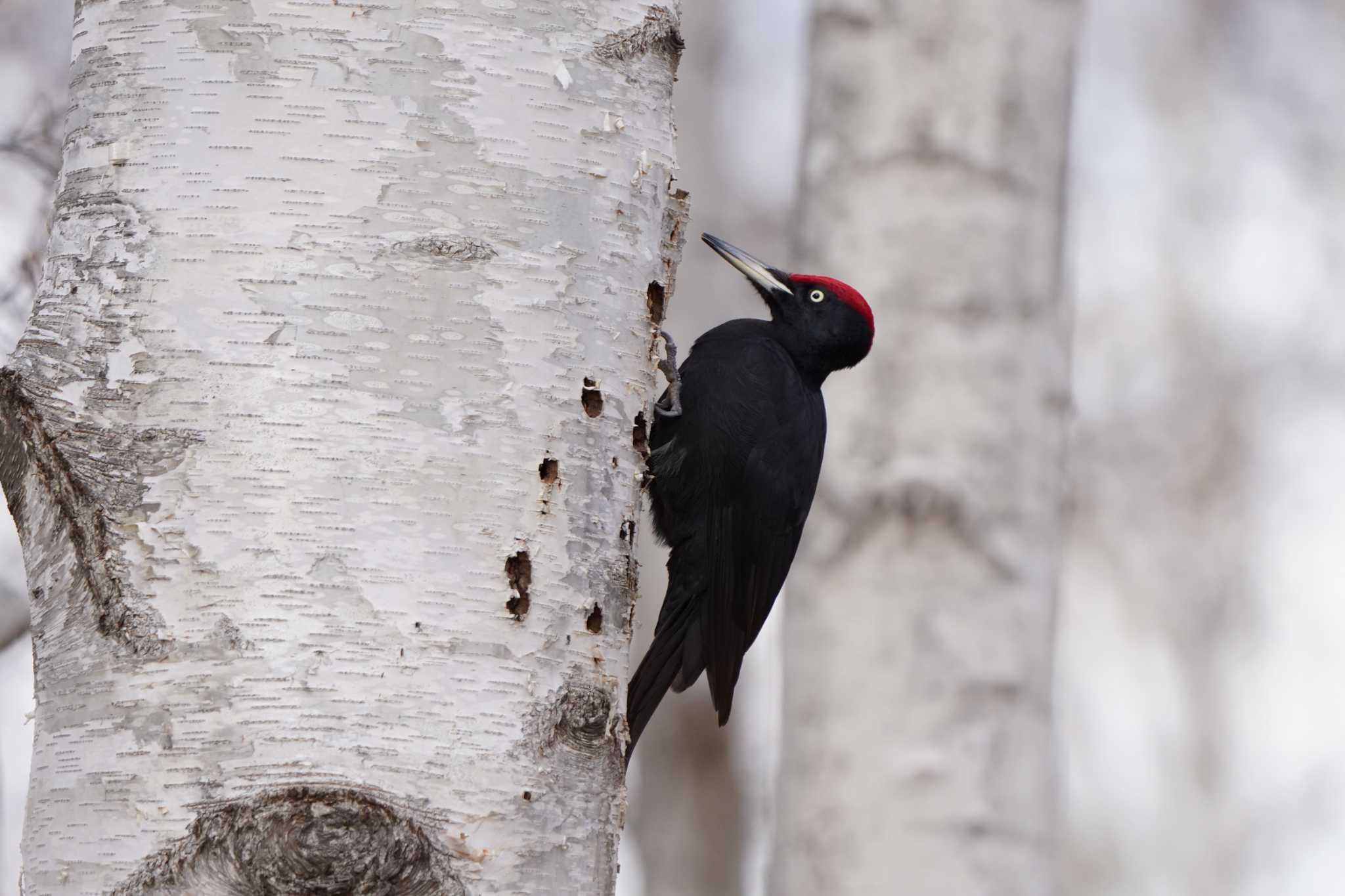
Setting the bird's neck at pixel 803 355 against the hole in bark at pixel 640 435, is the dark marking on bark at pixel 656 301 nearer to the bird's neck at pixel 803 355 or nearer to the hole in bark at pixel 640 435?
the hole in bark at pixel 640 435

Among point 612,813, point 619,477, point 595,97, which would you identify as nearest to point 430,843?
point 612,813

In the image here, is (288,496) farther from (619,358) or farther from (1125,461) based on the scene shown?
(1125,461)

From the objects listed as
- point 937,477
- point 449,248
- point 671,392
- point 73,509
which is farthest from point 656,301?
point 671,392

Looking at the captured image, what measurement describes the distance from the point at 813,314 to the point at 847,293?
1.06 ft

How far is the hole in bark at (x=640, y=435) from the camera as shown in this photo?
169cm

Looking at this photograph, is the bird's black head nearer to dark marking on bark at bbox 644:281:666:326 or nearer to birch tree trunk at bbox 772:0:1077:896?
birch tree trunk at bbox 772:0:1077:896

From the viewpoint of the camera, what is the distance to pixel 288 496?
131cm

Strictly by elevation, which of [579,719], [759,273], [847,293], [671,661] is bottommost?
[671,661]

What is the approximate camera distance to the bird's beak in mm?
3293

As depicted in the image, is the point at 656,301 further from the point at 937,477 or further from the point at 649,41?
the point at 937,477

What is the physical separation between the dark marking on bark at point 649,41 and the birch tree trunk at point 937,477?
1003 millimetres

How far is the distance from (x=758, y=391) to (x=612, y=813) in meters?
1.74

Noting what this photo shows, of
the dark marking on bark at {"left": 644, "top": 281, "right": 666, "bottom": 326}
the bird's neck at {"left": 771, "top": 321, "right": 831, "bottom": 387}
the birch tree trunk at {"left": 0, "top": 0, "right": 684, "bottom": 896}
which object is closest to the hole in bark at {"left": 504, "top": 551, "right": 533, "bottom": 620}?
the birch tree trunk at {"left": 0, "top": 0, "right": 684, "bottom": 896}

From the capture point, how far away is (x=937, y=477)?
252cm
